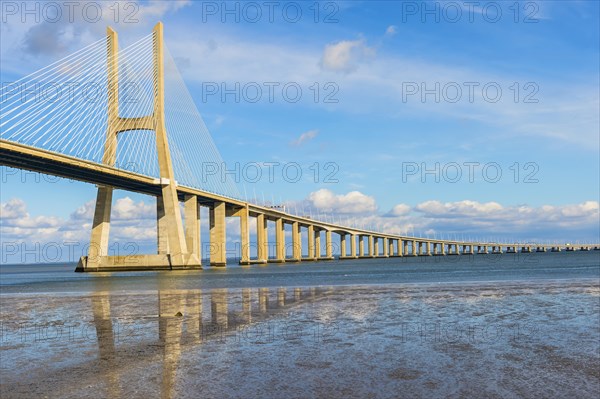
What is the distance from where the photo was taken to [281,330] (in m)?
14.2

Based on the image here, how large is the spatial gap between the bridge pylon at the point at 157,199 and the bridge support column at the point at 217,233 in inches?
522

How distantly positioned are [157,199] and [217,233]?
1561cm

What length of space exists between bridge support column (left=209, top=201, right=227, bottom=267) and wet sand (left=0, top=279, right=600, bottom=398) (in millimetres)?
71315

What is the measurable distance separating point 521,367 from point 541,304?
1093cm

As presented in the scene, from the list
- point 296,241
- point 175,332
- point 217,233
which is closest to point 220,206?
point 217,233

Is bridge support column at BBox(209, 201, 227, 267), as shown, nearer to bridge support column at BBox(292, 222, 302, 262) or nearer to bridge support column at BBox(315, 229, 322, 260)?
bridge support column at BBox(292, 222, 302, 262)

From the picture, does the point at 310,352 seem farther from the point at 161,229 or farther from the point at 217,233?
the point at 217,233

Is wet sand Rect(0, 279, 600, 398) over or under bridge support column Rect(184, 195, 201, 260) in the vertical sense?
under

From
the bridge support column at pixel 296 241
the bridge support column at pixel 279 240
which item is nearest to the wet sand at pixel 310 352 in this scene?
the bridge support column at pixel 279 240

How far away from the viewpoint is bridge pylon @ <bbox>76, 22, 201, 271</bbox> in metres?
68.9

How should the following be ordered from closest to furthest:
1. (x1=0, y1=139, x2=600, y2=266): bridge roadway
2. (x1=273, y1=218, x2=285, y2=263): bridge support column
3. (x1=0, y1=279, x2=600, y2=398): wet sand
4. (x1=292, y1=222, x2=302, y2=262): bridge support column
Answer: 1. (x1=0, y1=279, x2=600, y2=398): wet sand
2. (x1=0, y1=139, x2=600, y2=266): bridge roadway
3. (x1=273, y1=218, x2=285, y2=263): bridge support column
4. (x1=292, y1=222, x2=302, y2=262): bridge support column

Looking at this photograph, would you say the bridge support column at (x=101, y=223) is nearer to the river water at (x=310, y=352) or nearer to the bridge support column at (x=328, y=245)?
the river water at (x=310, y=352)

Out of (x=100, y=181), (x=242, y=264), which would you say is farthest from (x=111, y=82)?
(x=242, y=264)

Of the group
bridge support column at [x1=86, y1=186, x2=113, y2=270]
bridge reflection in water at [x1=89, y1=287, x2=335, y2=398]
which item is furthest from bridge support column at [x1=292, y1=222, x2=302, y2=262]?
bridge reflection in water at [x1=89, y1=287, x2=335, y2=398]
